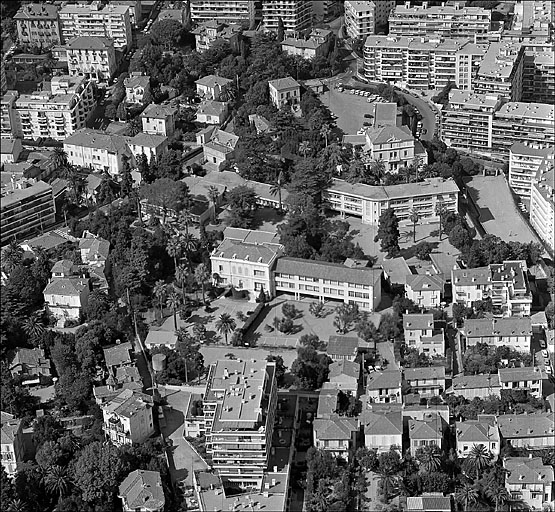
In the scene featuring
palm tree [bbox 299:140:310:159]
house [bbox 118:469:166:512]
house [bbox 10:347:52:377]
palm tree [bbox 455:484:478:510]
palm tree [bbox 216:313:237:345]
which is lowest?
house [bbox 118:469:166:512]

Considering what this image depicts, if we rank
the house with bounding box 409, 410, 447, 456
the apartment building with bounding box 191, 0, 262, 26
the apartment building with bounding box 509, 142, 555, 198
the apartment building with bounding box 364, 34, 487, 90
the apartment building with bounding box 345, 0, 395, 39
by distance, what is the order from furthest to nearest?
1. the apartment building with bounding box 191, 0, 262, 26
2. the apartment building with bounding box 345, 0, 395, 39
3. the apartment building with bounding box 364, 34, 487, 90
4. the apartment building with bounding box 509, 142, 555, 198
5. the house with bounding box 409, 410, 447, 456

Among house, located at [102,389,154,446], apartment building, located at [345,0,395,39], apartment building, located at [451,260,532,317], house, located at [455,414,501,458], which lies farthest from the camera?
apartment building, located at [345,0,395,39]

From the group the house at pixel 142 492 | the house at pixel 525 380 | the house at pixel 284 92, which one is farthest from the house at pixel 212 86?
the house at pixel 142 492

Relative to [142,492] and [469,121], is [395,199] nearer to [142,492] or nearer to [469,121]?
[469,121]

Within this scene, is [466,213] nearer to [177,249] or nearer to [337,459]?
[177,249]

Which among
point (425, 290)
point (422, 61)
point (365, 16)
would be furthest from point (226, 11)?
point (425, 290)

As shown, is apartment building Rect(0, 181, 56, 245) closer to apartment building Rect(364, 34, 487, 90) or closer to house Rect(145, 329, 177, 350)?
house Rect(145, 329, 177, 350)

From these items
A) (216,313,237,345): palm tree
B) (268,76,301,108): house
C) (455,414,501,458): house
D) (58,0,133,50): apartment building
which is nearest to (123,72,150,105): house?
(268,76,301,108): house
